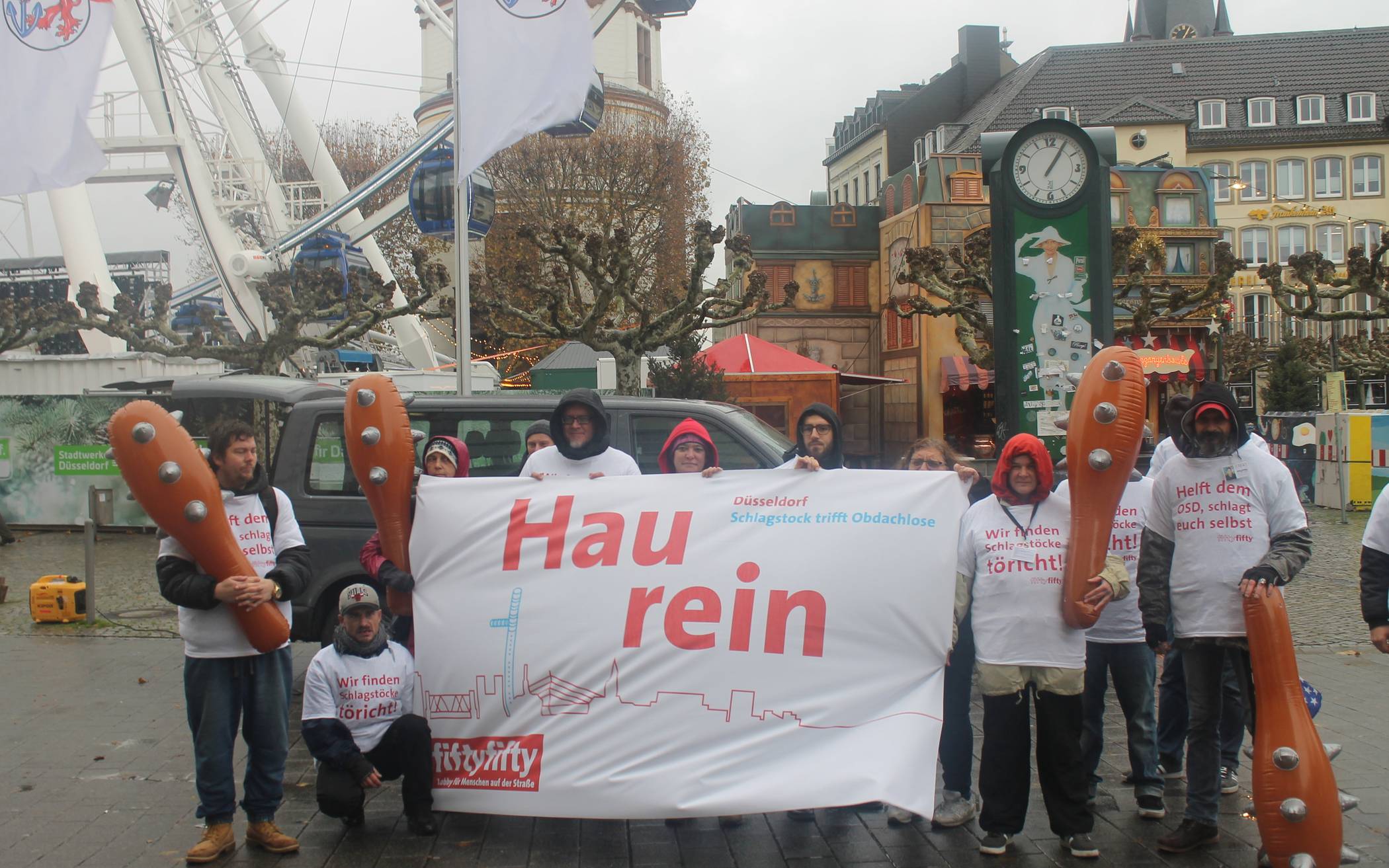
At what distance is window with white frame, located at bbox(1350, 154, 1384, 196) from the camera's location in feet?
161

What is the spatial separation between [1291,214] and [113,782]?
173ft

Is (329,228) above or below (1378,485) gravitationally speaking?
above

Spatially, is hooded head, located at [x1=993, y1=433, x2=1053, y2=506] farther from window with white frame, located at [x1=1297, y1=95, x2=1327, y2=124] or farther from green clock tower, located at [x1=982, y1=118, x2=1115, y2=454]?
Result: window with white frame, located at [x1=1297, y1=95, x2=1327, y2=124]

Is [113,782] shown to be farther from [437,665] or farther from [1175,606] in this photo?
[1175,606]

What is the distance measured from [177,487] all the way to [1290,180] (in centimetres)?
5467

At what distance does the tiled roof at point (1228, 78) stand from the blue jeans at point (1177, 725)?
43875mm

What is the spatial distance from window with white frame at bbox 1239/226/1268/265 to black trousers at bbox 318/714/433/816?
2028 inches

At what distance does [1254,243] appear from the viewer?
4944 centimetres

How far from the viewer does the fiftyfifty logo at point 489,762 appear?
4500mm

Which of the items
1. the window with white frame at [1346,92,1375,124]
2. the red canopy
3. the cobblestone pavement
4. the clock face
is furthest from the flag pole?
the window with white frame at [1346,92,1375,124]

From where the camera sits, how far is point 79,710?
6.89 metres

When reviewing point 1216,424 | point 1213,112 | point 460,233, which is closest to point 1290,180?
point 1213,112

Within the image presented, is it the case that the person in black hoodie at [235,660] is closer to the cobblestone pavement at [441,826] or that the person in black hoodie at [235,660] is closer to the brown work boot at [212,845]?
the brown work boot at [212,845]

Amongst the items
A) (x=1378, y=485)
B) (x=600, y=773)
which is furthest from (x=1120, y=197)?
(x=600, y=773)
